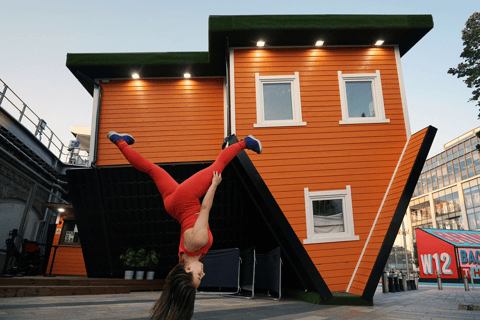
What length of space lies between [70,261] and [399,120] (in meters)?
13.0

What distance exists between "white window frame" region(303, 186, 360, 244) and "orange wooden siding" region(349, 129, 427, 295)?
1.45 ft

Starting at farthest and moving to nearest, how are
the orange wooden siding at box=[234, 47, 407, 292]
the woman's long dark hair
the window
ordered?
the window, the orange wooden siding at box=[234, 47, 407, 292], the woman's long dark hair

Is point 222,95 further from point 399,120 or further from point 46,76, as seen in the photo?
point 46,76

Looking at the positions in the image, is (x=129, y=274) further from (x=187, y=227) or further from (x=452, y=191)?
(x=452, y=191)

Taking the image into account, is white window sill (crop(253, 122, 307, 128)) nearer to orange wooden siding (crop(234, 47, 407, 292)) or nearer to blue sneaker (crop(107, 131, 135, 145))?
orange wooden siding (crop(234, 47, 407, 292))

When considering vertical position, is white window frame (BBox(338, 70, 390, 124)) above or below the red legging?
above

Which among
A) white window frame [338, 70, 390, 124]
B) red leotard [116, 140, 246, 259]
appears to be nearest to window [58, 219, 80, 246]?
red leotard [116, 140, 246, 259]

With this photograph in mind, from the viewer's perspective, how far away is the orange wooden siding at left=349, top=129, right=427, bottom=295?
245 inches

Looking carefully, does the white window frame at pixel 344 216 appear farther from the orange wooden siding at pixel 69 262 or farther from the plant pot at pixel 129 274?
the orange wooden siding at pixel 69 262

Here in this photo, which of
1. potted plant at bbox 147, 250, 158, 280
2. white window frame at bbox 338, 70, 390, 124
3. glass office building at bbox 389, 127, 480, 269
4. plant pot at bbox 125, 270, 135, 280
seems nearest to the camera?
white window frame at bbox 338, 70, 390, 124

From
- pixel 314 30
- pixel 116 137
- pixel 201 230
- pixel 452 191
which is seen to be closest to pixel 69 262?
pixel 116 137

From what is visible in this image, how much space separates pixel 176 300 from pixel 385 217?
5.71 m

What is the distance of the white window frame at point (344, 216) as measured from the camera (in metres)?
6.63

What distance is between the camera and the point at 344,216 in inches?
270
